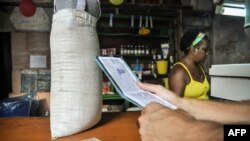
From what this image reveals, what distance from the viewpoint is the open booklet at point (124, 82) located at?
0.87 meters

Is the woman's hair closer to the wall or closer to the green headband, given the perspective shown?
the green headband

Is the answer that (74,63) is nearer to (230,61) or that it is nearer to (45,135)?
(45,135)

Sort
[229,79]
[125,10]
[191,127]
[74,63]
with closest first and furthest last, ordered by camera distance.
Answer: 1. [191,127]
2. [74,63]
3. [229,79]
4. [125,10]

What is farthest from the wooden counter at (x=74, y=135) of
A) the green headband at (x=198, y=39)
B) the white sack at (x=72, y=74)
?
the green headband at (x=198, y=39)

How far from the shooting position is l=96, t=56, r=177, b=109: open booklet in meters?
0.87

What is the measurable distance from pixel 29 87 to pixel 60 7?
14.4 ft

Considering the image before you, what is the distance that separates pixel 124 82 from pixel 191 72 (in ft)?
6.06

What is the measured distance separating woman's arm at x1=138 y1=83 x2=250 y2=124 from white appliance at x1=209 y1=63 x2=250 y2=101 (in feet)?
6.05

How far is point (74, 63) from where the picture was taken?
89 cm

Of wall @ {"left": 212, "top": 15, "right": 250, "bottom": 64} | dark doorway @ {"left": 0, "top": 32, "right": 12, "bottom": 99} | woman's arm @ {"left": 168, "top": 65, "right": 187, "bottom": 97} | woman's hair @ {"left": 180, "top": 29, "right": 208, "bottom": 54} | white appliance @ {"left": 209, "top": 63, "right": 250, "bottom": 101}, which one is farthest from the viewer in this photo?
wall @ {"left": 212, "top": 15, "right": 250, "bottom": 64}

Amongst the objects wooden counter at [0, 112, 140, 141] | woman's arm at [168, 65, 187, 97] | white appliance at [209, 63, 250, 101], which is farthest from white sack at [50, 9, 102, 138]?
white appliance at [209, 63, 250, 101]

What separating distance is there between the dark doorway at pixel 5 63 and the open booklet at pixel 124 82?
4523 millimetres

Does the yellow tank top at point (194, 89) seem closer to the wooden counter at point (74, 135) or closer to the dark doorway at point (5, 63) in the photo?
the wooden counter at point (74, 135)

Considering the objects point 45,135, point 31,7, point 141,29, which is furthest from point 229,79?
point 31,7
